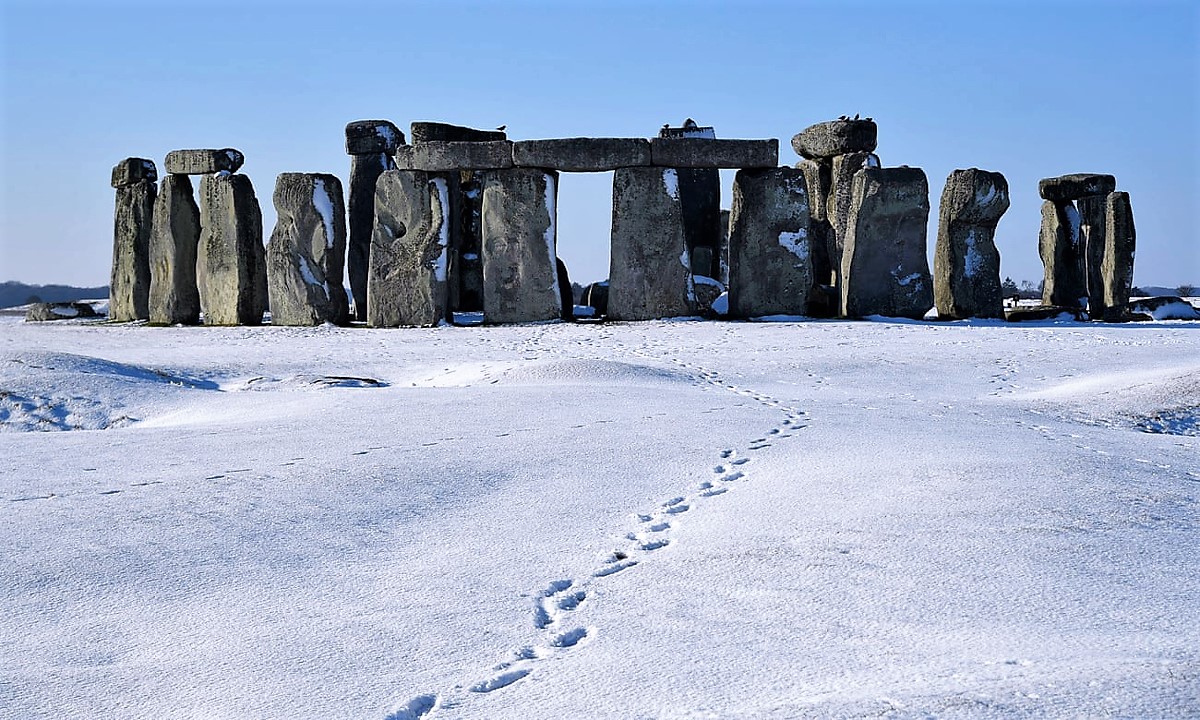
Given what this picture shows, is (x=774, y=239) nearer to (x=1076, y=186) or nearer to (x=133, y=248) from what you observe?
(x=1076, y=186)

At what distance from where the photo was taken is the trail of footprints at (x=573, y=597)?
2.85 metres

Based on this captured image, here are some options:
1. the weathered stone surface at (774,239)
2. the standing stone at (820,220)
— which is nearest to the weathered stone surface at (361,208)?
the weathered stone surface at (774,239)

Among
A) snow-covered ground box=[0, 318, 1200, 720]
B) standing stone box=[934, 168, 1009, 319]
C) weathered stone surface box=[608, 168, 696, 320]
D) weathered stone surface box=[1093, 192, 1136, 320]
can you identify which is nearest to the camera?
snow-covered ground box=[0, 318, 1200, 720]

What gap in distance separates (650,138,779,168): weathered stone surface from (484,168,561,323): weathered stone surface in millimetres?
1299

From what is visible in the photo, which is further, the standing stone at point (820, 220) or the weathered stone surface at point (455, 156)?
the standing stone at point (820, 220)

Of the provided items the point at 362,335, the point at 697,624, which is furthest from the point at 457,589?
the point at 362,335

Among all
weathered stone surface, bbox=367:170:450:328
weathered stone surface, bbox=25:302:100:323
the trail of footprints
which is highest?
weathered stone surface, bbox=367:170:450:328

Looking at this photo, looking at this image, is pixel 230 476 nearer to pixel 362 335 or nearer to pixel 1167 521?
pixel 1167 521

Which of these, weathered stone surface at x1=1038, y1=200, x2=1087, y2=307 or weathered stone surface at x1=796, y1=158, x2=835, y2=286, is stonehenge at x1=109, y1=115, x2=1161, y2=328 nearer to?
weathered stone surface at x1=796, y1=158, x2=835, y2=286

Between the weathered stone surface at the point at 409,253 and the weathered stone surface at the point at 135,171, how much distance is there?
13.6 feet

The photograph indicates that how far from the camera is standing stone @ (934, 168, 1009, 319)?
47.6 ft

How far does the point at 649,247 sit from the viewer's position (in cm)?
1423

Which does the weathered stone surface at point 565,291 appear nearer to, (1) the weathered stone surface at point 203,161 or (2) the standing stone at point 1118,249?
(1) the weathered stone surface at point 203,161

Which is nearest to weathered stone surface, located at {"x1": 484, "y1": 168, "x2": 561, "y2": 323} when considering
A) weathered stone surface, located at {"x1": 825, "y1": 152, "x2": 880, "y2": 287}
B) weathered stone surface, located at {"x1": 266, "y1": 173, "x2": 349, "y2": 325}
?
weathered stone surface, located at {"x1": 266, "y1": 173, "x2": 349, "y2": 325}
